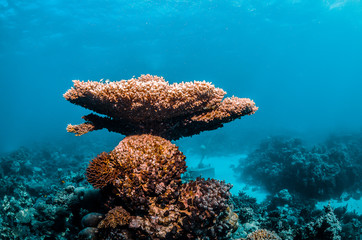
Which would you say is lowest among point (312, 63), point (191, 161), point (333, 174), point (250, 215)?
point (250, 215)

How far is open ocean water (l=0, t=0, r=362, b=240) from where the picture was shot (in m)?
3.84

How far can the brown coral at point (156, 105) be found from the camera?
152 inches

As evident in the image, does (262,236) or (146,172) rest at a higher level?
(146,172)

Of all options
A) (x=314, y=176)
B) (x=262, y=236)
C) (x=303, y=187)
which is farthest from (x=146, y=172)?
(x=303, y=187)

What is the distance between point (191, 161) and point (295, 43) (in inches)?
2984

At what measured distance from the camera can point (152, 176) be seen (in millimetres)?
3508

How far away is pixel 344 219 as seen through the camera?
10.4 m

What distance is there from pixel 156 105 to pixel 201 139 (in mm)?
34710

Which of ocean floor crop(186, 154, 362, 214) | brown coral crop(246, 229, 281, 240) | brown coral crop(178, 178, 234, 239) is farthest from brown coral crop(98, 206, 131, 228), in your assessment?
ocean floor crop(186, 154, 362, 214)

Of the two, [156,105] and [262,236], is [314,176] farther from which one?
[156,105]

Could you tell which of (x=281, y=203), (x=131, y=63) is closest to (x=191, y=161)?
(x=281, y=203)

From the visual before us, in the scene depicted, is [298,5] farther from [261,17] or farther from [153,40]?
[153,40]

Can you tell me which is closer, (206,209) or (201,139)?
(206,209)

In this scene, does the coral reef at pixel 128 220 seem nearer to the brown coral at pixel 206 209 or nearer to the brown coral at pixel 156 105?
the brown coral at pixel 206 209
